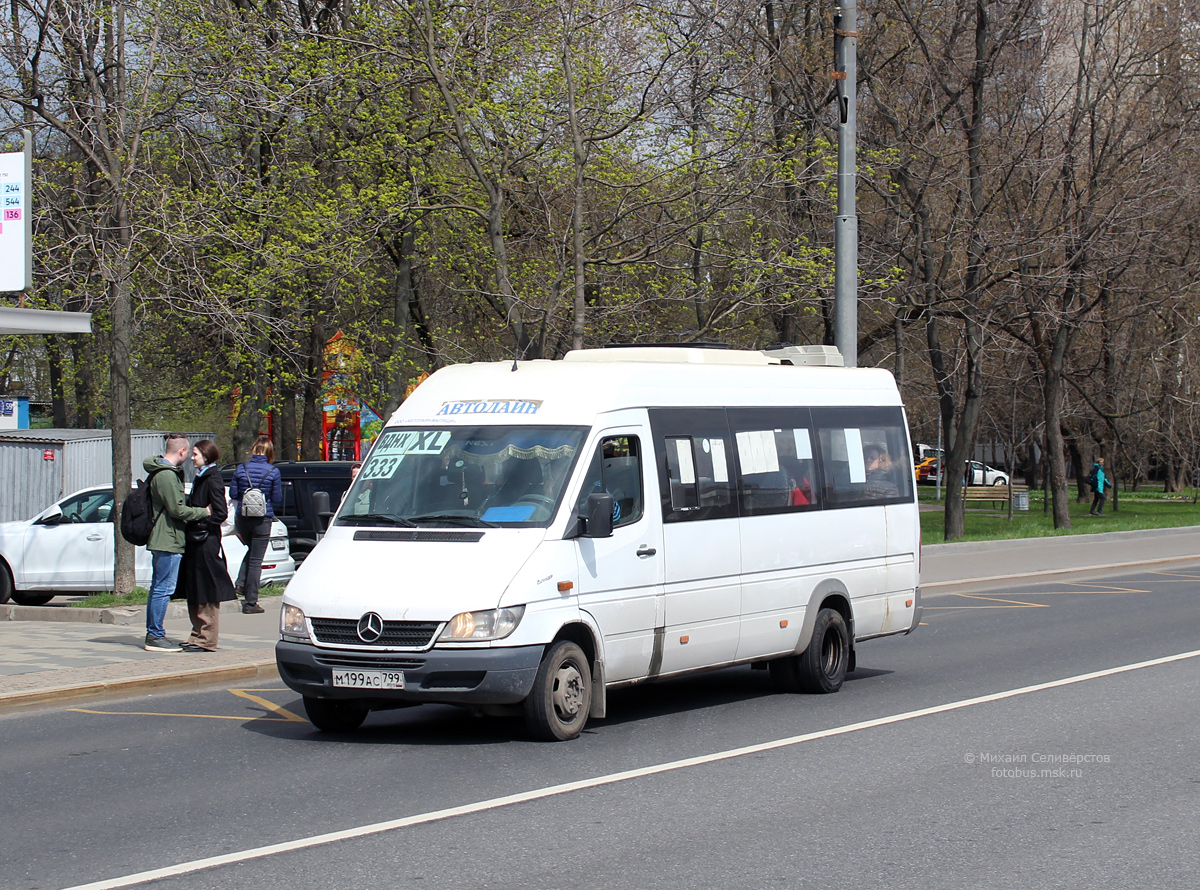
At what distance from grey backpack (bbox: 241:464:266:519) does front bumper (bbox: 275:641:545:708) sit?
7614 millimetres

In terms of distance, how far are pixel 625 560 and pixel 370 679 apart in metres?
1.83

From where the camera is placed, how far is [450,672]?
806 cm

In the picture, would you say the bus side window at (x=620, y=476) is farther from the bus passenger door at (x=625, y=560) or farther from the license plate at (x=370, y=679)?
the license plate at (x=370, y=679)

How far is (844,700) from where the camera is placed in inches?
411

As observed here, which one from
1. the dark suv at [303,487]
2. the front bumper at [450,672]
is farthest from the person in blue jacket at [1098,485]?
the front bumper at [450,672]

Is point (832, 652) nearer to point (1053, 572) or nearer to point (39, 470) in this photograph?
point (1053, 572)

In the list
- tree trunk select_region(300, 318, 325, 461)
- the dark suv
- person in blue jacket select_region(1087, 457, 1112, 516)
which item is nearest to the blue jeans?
the dark suv

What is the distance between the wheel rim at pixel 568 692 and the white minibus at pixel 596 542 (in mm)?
12

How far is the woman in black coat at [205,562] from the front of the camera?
12289 millimetres

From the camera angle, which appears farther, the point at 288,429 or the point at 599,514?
the point at 288,429

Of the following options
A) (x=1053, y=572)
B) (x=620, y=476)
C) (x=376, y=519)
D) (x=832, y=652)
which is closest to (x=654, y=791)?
(x=620, y=476)

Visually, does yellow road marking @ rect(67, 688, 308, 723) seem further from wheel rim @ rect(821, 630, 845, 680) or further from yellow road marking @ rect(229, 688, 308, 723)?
wheel rim @ rect(821, 630, 845, 680)

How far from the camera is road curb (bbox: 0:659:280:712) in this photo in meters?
10.2

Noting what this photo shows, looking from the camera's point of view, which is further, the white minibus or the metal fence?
the metal fence
